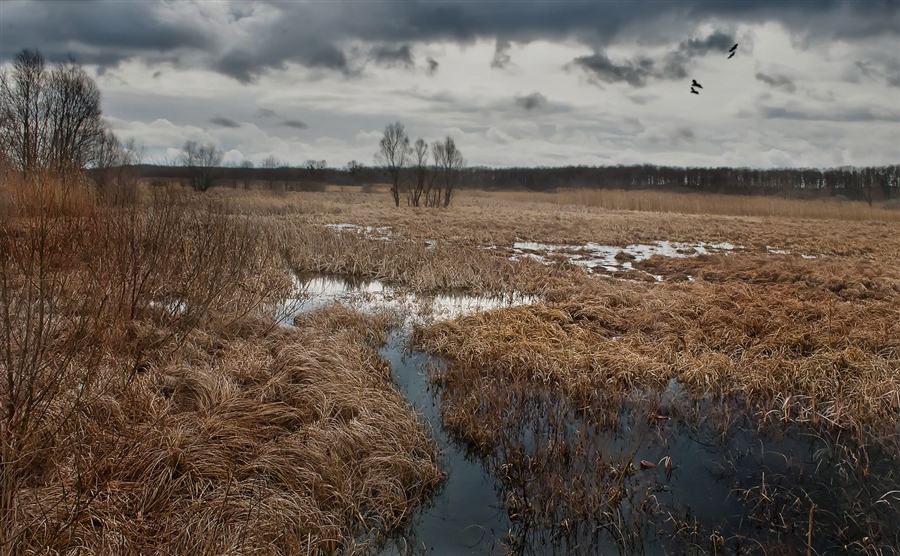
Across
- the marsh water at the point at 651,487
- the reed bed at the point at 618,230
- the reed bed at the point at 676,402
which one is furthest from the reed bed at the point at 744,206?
the marsh water at the point at 651,487

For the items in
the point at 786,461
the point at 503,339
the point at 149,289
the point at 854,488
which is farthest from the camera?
the point at 503,339

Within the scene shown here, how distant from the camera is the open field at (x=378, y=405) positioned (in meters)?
3.74

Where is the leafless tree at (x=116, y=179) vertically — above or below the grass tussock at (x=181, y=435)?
above

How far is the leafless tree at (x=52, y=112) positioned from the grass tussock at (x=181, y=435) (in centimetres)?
288

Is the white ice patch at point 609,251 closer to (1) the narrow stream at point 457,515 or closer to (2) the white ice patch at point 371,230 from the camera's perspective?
(2) the white ice patch at point 371,230

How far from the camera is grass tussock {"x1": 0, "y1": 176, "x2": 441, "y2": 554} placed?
11.3 feet

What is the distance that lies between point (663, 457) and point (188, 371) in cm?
461

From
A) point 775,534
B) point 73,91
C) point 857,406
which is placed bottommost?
point 775,534

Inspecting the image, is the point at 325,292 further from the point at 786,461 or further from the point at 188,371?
the point at 786,461

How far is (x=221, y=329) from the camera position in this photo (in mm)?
7477

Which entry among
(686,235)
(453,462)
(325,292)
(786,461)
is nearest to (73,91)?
(325,292)

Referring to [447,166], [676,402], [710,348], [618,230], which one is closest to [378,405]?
[676,402]

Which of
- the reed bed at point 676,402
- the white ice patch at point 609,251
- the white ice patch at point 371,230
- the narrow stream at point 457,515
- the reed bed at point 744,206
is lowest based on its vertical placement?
the narrow stream at point 457,515

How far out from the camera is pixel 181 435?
4.29 m
